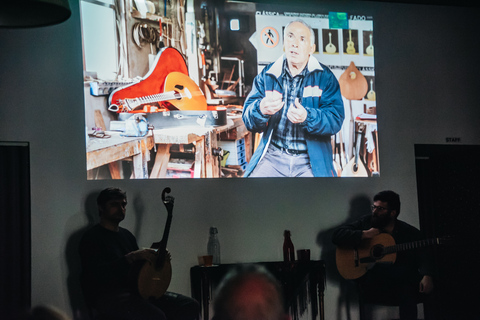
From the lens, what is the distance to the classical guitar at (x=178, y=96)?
169 inches

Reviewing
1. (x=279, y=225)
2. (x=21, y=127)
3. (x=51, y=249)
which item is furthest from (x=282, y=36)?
(x=51, y=249)

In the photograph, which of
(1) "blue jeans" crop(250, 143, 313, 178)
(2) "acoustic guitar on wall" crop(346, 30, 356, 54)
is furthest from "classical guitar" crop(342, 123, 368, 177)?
(2) "acoustic guitar on wall" crop(346, 30, 356, 54)

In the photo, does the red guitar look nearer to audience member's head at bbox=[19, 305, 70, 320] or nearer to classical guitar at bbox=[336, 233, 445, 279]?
audience member's head at bbox=[19, 305, 70, 320]

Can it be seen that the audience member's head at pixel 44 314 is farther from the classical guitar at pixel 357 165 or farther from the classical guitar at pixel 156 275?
the classical guitar at pixel 357 165

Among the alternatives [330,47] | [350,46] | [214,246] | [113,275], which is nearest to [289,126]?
[330,47]

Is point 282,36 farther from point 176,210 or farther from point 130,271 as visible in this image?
point 130,271

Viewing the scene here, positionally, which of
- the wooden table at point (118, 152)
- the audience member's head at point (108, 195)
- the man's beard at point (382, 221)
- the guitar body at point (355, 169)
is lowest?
the man's beard at point (382, 221)

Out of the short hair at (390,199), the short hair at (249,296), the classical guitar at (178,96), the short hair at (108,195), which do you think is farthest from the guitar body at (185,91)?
the short hair at (390,199)

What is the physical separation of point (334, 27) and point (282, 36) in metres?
0.49

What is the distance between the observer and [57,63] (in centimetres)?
411

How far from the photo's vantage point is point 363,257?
4.25 meters

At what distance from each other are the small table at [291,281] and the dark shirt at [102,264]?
67 cm

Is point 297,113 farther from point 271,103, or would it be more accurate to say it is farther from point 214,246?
point 214,246

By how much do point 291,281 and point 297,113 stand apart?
1364 millimetres
